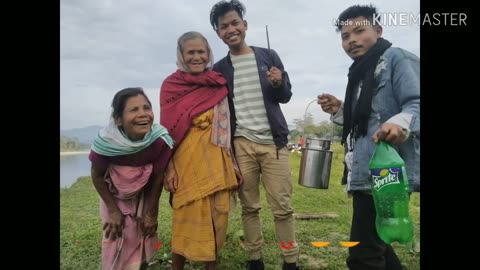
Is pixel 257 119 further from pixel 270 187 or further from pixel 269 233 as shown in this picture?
pixel 269 233

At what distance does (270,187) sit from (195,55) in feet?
3.35

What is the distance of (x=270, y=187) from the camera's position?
2.55 metres

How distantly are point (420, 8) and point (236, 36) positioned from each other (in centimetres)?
114

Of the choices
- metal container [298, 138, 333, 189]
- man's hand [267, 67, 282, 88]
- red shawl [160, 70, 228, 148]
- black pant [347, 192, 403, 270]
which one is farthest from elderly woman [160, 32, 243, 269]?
black pant [347, 192, 403, 270]

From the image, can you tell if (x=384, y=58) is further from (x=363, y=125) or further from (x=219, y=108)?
(x=219, y=108)

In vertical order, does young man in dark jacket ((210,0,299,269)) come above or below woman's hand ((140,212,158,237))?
above

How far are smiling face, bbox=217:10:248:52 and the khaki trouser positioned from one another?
66cm

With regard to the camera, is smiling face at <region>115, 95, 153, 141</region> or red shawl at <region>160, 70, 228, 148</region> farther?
red shawl at <region>160, 70, 228, 148</region>

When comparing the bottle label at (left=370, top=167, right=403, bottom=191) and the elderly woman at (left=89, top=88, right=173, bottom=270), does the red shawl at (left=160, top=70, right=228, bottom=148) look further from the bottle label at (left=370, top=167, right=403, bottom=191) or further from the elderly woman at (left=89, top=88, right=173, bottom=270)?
the bottle label at (left=370, top=167, right=403, bottom=191)

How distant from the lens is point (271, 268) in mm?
2680

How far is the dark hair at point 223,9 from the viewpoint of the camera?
2453 millimetres

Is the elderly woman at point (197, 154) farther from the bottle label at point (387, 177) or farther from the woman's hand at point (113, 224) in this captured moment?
the bottle label at point (387, 177)

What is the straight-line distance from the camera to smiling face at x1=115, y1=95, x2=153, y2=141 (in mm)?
2250
